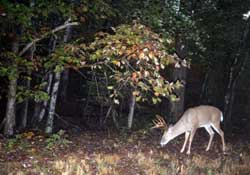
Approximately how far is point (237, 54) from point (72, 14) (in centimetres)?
655

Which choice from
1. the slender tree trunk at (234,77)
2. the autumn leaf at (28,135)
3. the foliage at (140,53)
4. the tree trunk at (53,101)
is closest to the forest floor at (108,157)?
the autumn leaf at (28,135)

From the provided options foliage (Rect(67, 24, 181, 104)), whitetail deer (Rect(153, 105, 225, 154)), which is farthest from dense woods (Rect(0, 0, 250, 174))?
whitetail deer (Rect(153, 105, 225, 154))

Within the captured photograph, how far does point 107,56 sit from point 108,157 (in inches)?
76.5

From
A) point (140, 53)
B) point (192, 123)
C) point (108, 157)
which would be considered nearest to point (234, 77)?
point (192, 123)

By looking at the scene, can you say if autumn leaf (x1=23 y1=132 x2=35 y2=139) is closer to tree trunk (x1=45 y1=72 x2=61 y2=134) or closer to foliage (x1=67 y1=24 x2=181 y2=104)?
tree trunk (x1=45 y1=72 x2=61 y2=134)

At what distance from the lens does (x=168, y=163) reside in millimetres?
7754

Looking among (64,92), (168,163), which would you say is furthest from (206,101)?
(168,163)

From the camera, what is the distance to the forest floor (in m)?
6.75

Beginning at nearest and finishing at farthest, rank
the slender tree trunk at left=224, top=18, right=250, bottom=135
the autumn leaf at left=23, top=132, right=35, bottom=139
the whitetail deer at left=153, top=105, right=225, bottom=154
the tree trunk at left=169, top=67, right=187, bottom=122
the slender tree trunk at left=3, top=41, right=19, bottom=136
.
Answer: the slender tree trunk at left=3, top=41, right=19, bottom=136 < the autumn leaf at left=23, top=132, right=35, bottom=139 < the whitetail deer at left=153, top=105, right=225, bottom=154 < the tree trunk at left=169, top=67, right=187, bottom=122 < the slender tree trunk at left=224, top=18, right=250, bottom=135

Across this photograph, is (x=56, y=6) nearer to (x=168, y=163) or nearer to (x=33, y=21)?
(x=33, y=21)

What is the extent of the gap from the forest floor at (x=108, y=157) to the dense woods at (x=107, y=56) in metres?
0.07

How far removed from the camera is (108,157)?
7492 millimetres

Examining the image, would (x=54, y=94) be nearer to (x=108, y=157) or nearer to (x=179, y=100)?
(x=108, y=157)

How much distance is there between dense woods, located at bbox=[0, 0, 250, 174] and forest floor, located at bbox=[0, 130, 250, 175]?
2.9 inches
